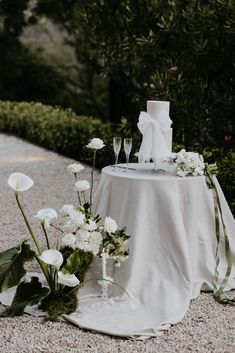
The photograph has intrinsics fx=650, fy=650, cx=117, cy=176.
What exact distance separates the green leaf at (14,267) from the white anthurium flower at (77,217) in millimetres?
358

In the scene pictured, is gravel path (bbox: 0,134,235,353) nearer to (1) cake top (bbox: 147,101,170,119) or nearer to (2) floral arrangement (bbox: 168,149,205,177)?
(2) floral arrangement (bbox: 168,149,205,177)

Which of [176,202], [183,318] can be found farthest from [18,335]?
[176,202]

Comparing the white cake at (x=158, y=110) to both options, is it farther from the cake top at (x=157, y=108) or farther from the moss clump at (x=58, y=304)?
the moss clump at (x=58, y=304)

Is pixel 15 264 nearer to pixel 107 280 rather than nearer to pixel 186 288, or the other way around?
pixel 107 280

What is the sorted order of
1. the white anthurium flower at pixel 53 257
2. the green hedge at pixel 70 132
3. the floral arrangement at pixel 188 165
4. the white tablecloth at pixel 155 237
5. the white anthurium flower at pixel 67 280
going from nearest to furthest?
the white anthurium flower at pixel 53 257 → the white anthurium flower at pixel 67 280 → the white tablecloth at pixel 155 237 → the floral arrangement at pixel 188 165 → the green hedge at pixel 70 132

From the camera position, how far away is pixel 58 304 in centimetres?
443

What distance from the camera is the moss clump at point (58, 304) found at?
4332 millimetres

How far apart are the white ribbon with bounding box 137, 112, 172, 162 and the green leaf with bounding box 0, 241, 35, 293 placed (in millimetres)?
1214

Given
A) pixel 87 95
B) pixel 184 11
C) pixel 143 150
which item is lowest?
pixel 87 95

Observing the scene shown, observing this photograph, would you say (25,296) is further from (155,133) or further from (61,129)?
(61,129)

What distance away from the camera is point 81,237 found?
14.2 ft

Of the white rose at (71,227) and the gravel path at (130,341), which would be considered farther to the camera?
the white rose at (71,227)

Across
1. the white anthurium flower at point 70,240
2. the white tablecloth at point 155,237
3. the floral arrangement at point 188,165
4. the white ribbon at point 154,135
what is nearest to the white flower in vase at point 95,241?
the white anthurium flower at point 70,240

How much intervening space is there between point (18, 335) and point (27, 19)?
17.3 meters
